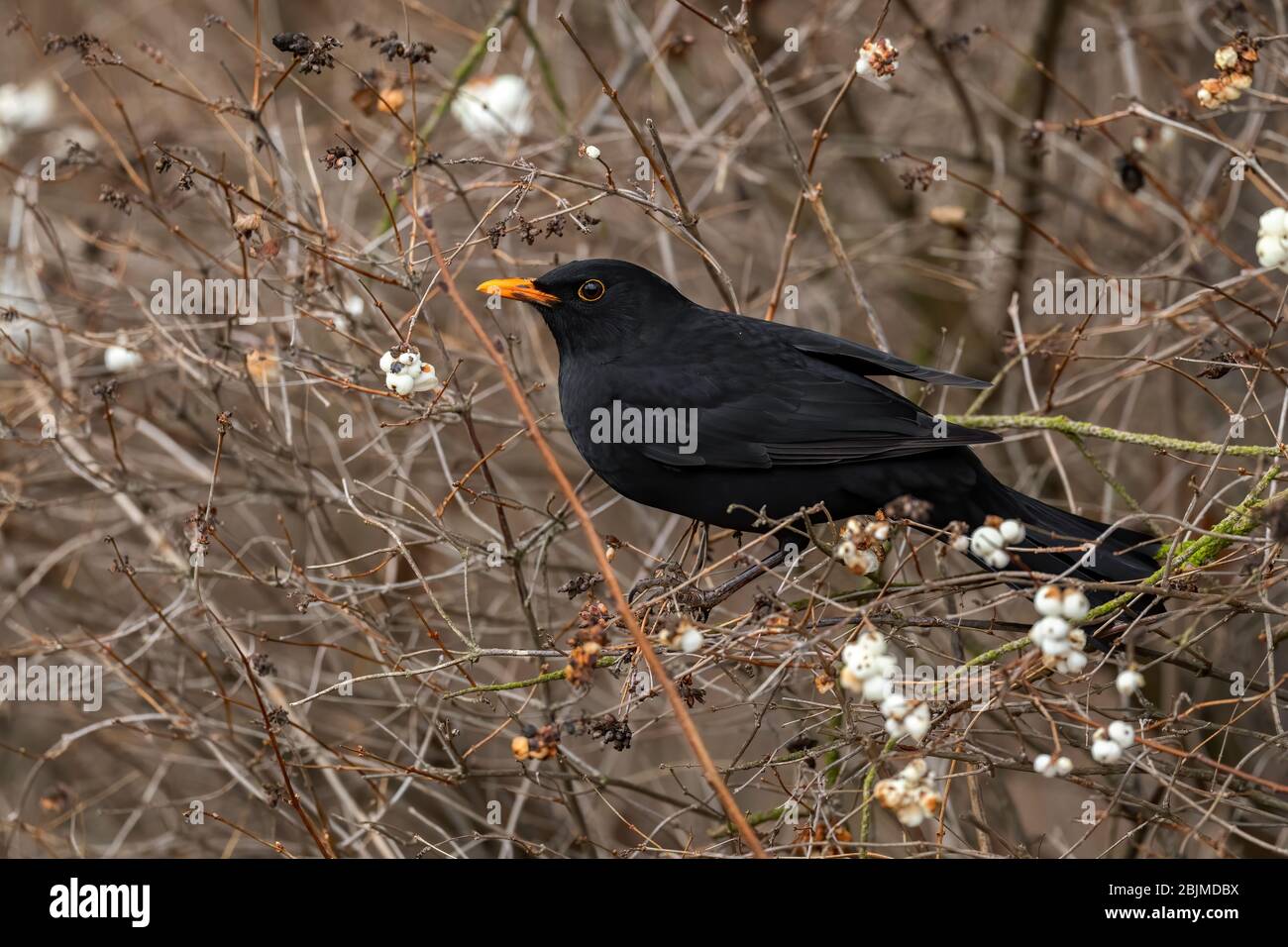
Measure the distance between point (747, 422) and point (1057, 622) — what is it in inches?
77.5

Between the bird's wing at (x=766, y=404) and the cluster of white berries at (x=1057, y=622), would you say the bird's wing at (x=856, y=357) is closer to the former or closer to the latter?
the bird's wing at (x=766, y=404)

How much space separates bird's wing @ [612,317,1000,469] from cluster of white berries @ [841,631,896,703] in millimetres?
1592

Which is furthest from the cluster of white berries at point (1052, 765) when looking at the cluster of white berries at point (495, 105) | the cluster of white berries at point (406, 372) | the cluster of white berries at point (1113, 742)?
the cluster of white berries at point (495, 105)

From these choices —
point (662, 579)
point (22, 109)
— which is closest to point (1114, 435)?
point (662, 579)

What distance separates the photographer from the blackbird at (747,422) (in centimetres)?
438

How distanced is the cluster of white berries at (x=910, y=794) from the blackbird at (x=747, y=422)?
1583 mm

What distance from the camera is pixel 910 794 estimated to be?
271 centimetres

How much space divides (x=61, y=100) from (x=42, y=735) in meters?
3.99

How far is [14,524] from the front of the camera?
21.5 ft

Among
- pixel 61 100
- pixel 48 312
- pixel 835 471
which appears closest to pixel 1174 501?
pixel 835 471

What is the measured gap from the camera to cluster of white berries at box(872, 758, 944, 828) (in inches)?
106

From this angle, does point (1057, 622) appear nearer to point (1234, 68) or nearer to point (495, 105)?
point (1234, 68)

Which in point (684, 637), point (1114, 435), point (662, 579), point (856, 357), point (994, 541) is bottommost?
point (684, 637)
